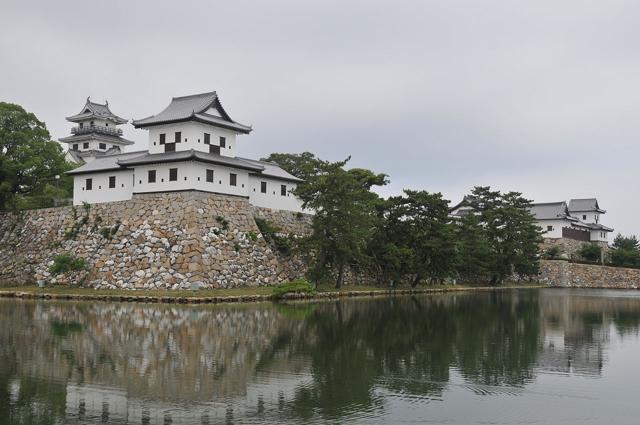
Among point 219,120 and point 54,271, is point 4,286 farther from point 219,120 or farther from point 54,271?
point 219,120

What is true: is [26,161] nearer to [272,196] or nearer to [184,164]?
[184,164]

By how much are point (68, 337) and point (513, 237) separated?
2174 inches

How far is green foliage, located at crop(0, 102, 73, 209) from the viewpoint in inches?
1943

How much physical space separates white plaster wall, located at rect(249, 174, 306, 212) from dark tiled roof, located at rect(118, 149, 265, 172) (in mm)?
2318

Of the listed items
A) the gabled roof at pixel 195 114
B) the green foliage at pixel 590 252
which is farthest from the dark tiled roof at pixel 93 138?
the green foliage at pixel 590 252

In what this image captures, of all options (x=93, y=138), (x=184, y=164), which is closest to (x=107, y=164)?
(x=184, y=164)

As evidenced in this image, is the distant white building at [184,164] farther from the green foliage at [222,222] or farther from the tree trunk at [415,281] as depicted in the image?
the tree trunk at [415,281]

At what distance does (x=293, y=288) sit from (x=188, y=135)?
13425mm

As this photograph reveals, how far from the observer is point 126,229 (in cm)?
4309

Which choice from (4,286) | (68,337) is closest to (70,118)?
(4,286)

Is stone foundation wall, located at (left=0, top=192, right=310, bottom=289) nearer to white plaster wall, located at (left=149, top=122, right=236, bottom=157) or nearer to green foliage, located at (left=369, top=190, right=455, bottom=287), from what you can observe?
white plaster wall, located at (left=149, top=122, right=236, bottom=157)

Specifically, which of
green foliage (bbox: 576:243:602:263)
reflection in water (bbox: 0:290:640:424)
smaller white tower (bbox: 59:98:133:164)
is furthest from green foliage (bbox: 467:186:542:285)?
smaller white tower (bbox: 59:98:133:164)

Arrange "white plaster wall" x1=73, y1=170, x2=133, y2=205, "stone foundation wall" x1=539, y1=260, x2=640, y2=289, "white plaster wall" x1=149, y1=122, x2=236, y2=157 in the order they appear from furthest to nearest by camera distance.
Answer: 1. "stone foundation wall" x1=539, y1=260, x2=640, y2=289
2. "white plaster wall" x1=73, y1=170, x2=133, y2=205
3. "white plaster wall" x1=149, y1=122, x2=236, y2=157

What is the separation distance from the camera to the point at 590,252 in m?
85.8
